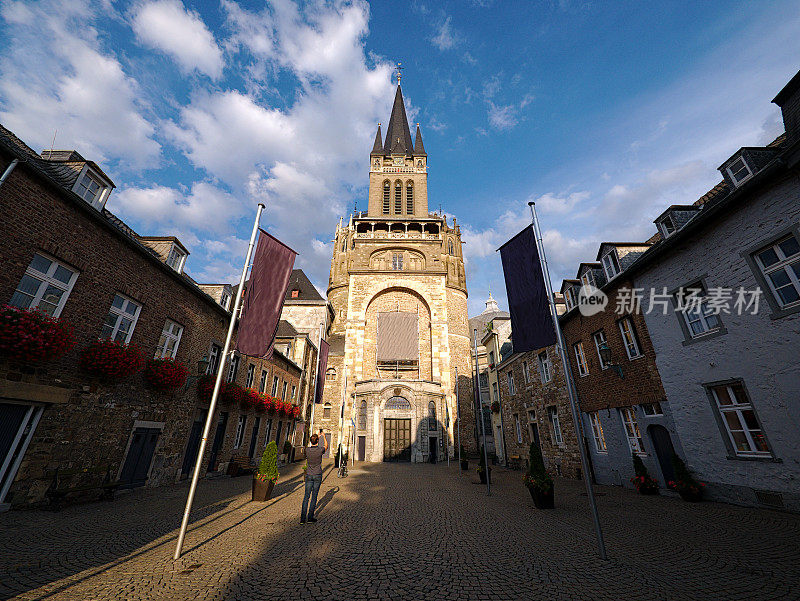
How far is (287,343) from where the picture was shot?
24094mm

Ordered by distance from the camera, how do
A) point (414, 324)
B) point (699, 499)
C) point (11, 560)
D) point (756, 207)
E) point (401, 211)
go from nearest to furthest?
point (11, 560) → point (756, 207) → point (699, 499) → point (414, 324) → point (401, 211)

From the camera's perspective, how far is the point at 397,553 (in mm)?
5609

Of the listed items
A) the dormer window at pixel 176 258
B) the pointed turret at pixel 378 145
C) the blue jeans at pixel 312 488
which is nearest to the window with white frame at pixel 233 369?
the dormer window at pixel 176 258

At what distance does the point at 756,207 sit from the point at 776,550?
7360 mm

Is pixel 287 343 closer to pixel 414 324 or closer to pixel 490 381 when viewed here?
pixel 414 324

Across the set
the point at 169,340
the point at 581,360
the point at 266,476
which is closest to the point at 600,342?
the point at 581,360

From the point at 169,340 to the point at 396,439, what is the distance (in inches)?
730

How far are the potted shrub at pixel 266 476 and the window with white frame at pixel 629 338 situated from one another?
12.4 metres

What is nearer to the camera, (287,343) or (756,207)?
(756,207)

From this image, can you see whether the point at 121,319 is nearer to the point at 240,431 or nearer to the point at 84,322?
the point at 84,322

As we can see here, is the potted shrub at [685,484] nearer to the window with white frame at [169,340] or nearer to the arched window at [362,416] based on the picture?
the window with white frame at [169,340]

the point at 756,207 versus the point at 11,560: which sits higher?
the point at 756,207

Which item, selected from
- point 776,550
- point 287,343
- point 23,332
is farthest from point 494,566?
point 287,343

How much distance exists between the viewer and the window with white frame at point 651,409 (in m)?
10.8
